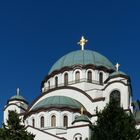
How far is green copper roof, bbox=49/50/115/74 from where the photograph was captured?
66875 millimetres

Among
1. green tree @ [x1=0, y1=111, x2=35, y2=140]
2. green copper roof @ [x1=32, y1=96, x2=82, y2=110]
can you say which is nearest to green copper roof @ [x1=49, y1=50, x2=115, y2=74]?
green copper roof @ [x1=32, y1=96, x2=82, y2=110]

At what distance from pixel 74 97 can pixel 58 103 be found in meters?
4.05

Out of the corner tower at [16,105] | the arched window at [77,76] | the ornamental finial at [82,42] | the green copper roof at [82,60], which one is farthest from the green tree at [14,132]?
the ornamental finial at [82,42]

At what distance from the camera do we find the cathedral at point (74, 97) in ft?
186

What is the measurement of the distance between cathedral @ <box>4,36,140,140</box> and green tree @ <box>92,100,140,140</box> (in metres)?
13.0

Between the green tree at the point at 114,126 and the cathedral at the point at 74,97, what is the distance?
1302 centimetres

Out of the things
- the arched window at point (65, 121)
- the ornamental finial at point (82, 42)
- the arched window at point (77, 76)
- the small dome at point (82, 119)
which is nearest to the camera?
the small dome at point (82, 119)

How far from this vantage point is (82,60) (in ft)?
220

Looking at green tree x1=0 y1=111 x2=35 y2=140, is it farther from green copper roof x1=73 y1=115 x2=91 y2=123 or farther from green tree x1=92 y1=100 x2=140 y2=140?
green copper roof x1=73 y1=115 x2=91 y2=123

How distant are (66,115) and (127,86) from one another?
7210mm

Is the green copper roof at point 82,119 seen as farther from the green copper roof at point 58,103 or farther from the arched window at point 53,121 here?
the green copper roof at point 58,103

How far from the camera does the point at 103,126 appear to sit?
3972cm

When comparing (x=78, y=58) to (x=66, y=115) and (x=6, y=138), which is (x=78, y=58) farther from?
(x=6, y=138)

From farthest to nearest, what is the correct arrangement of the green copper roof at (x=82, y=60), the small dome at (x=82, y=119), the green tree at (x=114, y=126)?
1. the green copper roof at (x=82, y=60)
2. the small dome at (x=82, y=119)
3. the green tree at (x=114, y=126)
